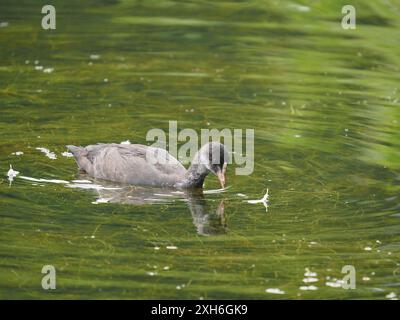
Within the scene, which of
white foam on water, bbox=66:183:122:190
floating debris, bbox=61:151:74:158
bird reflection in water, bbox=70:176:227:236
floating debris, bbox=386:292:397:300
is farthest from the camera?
floating debris, bbox=61:151:74:158

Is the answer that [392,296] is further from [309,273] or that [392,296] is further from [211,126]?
[211,126]

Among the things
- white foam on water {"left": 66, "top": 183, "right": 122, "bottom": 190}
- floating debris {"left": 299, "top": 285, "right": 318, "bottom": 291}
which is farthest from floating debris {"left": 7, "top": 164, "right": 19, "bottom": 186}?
floating debris {"left": 299, "top": 285, "right": 318, "bottom": 291}

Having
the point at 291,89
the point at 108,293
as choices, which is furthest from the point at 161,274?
the point at 291,89

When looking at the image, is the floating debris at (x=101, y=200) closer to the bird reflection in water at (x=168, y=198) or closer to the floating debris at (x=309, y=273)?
the bird reflection in water at (x=168, y=198)

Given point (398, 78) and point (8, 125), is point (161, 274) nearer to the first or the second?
point (8, 125)

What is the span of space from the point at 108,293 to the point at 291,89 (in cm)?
726

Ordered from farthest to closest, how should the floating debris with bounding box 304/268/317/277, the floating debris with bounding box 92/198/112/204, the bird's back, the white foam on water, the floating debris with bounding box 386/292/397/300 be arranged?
1. the bird's back
2. the white foam on water
3. the floating debris with bounding box 92/198/112/204
4. the floating debris with bounding box 304/268/317/277
5. the floating debris with bounding box 386/292/397/300

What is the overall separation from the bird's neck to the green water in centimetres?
23

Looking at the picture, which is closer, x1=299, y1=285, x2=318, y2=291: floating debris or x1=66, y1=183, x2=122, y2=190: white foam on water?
x1=299, y1=285, x2=318, y2=291: floating debris

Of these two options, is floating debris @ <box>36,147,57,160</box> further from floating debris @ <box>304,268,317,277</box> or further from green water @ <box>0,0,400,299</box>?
floating debris @ <box>304,268,317,277</box>

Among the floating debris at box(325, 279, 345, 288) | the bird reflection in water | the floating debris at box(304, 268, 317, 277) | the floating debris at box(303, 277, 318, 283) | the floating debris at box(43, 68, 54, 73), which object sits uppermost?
the floating debris at box(43, 68, 54, 73)

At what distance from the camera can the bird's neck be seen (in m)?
11.0

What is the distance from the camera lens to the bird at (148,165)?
35.7 ft

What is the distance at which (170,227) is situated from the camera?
9.67 metres
